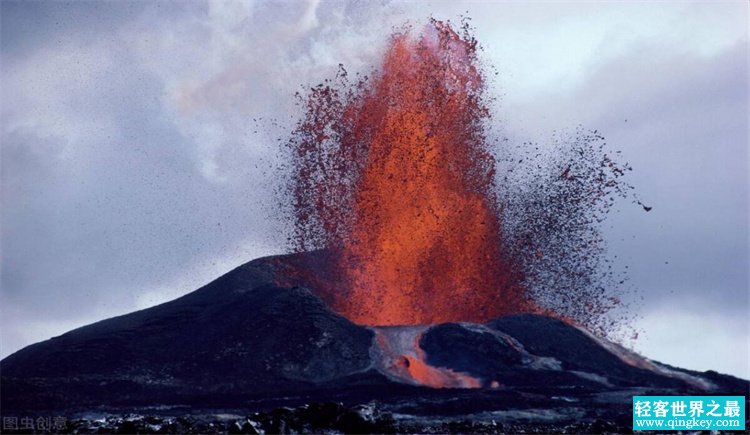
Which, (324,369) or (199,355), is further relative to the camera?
(199,355)

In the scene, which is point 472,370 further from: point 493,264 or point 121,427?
point 121,427

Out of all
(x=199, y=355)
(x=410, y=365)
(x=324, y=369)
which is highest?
(x=199, y=355)

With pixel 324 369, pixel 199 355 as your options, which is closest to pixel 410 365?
pixel 324 369

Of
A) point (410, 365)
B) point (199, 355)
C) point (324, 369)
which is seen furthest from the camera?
point (199, 355)

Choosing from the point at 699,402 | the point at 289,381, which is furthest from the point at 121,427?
the point at 699,402

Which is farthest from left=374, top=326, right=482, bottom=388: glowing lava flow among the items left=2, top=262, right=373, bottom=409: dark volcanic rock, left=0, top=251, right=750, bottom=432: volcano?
left=2, top=262, right=373, bottom=409: dark volcanic rock

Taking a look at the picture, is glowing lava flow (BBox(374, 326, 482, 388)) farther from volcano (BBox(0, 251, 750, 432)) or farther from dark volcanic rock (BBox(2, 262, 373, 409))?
dark volcanic rock (BBox(2, 262, 373, 409))

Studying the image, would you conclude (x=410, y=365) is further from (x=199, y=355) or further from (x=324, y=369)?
(x=199, y=355)

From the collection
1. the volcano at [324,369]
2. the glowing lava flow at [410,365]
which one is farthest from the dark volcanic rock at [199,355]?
the glowing lava flow at [410,365]
